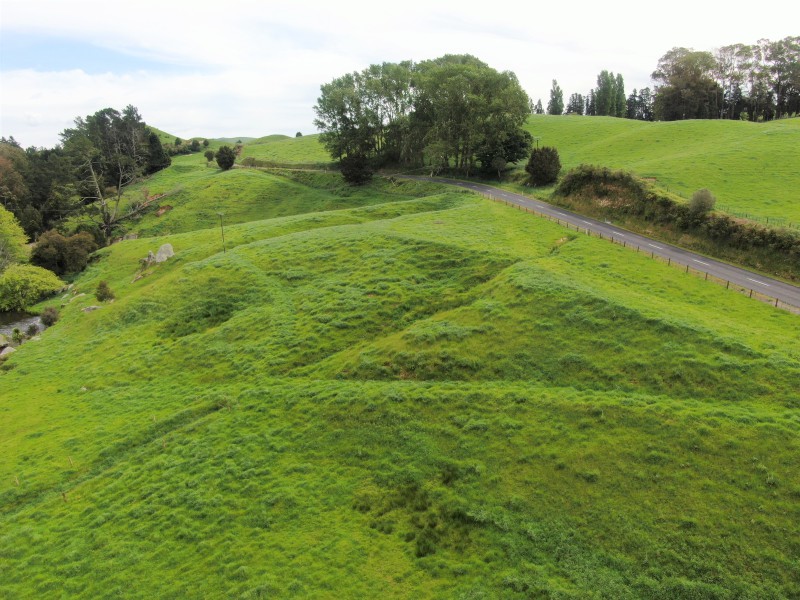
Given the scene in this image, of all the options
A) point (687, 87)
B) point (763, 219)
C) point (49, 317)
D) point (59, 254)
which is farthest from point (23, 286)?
point (687, 87)

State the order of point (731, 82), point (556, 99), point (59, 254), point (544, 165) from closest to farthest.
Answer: point (59, 254)
point (544, 165)
point (731, 82)
point (556, 99)

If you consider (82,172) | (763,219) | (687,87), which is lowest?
(763,219)

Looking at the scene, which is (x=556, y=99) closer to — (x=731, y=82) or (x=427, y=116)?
(x=731, y=82)

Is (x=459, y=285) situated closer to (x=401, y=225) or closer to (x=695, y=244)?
(x=401, y=225)

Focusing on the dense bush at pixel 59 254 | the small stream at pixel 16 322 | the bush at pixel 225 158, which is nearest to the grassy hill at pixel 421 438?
the small stream at pixel 16 322

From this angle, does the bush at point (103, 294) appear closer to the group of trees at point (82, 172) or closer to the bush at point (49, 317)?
the bush at point (49, 317)

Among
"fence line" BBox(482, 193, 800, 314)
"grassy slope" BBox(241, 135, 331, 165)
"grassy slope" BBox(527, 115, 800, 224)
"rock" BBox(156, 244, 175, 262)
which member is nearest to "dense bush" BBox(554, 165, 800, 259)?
"fence line" BBox(482, 193, 800, 314)

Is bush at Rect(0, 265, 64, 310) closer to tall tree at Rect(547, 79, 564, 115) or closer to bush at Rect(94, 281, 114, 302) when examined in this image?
bush at Rect(94, 281, 114, 302)
